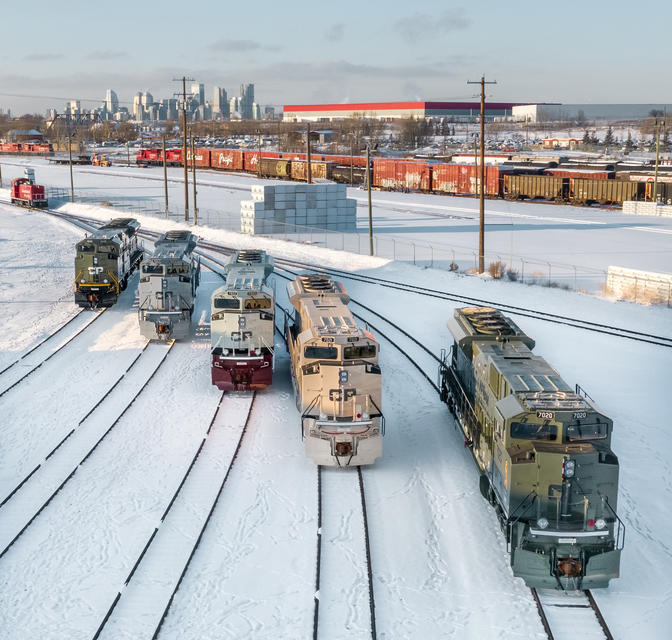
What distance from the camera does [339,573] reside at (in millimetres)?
16547

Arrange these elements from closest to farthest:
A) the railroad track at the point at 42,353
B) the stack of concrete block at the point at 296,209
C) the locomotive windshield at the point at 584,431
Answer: the locomotive windshield at the point at 584,431, the railroad track at the point at 42,353, the stack of concrete block at the point at 296,209

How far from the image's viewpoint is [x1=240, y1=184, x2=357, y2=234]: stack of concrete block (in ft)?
215

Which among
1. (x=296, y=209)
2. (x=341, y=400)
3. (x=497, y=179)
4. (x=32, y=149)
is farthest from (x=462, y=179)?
(x=32, y=149)

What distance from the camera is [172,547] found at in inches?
691

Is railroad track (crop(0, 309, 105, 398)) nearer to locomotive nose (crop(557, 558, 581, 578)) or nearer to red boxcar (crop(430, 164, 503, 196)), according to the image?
locomotive nose (crop(557, 558, 581, 578))

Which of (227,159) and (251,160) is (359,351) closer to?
(251,160)

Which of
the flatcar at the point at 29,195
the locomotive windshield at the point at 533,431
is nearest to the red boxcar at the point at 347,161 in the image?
the flatcar at the point at 29,195

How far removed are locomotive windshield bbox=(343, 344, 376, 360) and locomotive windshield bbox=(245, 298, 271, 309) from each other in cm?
703

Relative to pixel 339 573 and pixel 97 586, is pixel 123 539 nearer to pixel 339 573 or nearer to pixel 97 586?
pixel 97 586

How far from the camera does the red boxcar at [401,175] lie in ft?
331

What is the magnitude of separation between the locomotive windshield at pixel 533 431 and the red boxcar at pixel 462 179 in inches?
3097

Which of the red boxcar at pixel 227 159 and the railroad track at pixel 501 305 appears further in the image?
the red boxcar at pixel 227 159

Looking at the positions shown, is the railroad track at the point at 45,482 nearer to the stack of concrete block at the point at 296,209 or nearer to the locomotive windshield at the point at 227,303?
the locomotive windshield at the point at 227,303

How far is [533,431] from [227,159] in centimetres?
12555
